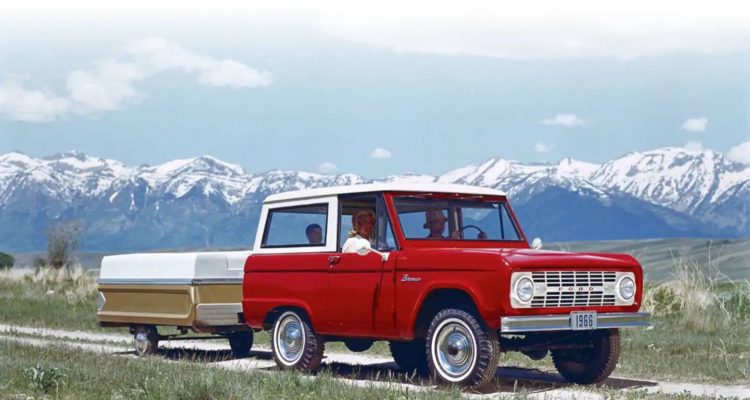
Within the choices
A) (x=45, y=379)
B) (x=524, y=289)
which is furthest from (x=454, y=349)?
(x=45, y=379)

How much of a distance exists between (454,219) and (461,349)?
218cm

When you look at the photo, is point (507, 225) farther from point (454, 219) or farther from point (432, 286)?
point (432, 286)

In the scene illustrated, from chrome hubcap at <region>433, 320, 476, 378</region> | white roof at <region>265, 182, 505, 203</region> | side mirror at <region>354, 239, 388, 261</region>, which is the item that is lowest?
chrome hubcap at <region>433, 320, 476, 378</region>

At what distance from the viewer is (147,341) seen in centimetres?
1791

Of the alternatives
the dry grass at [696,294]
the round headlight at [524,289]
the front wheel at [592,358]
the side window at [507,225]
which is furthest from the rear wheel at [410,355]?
the dry grass at [696,294]

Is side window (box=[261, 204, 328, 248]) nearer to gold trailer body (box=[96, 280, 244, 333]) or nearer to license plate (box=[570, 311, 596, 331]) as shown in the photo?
gold trailer body (box=[96, 280, 244, 333])

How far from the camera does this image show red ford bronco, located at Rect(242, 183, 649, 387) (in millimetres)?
12352

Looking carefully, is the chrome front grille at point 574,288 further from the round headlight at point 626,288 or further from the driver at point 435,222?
the driver at point 435,222

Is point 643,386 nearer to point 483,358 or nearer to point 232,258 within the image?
point 483,358

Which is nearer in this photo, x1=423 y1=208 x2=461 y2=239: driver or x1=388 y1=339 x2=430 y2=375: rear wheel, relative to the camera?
x1=423 y1=208 x2=461 y2=239: driver

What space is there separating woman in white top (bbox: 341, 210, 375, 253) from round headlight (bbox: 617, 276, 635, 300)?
2.76m

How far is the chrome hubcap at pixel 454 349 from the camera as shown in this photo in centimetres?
1250

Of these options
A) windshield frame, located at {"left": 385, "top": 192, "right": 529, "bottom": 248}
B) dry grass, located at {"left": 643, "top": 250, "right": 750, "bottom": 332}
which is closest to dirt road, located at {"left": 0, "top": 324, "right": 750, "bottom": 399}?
windshield frame, located at {"left": 385, "top": 192, "right": 529, "bottom": 248}

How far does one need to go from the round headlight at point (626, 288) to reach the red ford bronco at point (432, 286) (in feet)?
0.05
